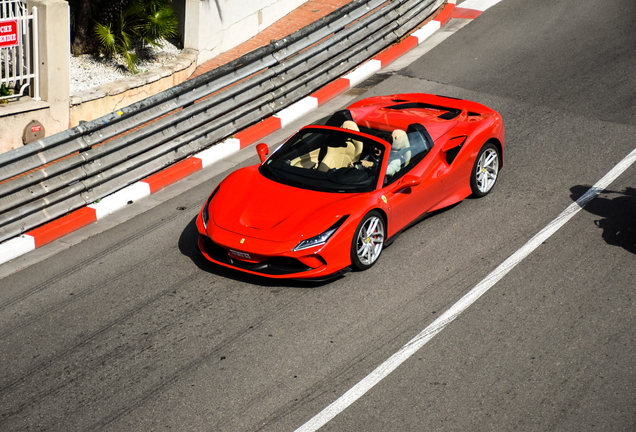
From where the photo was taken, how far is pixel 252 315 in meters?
6.35

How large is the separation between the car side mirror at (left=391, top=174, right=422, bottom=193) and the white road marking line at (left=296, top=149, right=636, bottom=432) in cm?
120

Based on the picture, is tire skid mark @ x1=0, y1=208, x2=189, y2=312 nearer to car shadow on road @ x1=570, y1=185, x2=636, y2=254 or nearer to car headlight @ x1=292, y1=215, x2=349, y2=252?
car headlight @ x1=292, y1=215, x2=349, y2=252

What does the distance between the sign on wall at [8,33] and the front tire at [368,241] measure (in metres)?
6.09

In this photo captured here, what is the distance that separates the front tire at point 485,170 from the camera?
8.12m

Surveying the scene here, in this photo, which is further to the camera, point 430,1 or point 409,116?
point 430,1

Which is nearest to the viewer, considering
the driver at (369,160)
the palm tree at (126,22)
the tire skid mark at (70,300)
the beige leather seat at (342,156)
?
the tire skid mark at (70,300)

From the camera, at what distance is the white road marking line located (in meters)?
5.24

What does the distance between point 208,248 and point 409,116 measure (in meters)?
2.89

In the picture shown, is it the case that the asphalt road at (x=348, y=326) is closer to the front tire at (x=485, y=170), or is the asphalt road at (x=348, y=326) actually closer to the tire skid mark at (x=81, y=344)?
the tire skid mark at (x=81, y=344)

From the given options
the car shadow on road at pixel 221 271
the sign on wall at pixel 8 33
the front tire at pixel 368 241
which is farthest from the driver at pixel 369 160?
the sign on wall at pixel 8 33

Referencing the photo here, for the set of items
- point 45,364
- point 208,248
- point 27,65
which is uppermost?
point 27,65

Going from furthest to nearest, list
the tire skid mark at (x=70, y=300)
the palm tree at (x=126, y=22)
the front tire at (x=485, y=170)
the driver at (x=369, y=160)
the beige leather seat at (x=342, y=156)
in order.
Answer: the palm tree at (x=126, y=22)
the front tire at (x=485, y=170)
the beige leather seat at (x=342, y=156)
the driver at (x=369, y=160)
the tire skid mark at (x=70, y=300)

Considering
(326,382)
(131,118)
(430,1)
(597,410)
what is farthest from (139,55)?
(597,410)

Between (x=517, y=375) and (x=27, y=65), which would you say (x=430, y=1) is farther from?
(x=517, y=375)
